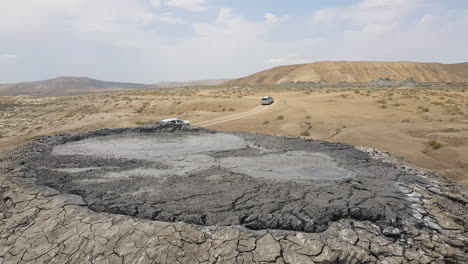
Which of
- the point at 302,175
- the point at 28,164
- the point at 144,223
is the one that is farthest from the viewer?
the point at 28,164

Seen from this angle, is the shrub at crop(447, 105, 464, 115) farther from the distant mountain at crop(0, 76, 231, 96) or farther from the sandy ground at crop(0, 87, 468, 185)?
the distant mountain at crop(0, 76, 231, 96)

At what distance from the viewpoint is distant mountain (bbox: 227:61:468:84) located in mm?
94938

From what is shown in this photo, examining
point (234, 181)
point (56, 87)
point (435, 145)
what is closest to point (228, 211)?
point (234, 181)

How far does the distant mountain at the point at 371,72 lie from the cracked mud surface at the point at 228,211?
3655 inches

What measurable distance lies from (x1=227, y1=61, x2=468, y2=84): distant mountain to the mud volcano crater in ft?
298

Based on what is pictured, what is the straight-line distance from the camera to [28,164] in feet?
28.1

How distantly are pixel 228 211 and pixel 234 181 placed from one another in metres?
1.55

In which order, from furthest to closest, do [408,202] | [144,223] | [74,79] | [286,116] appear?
[74,79]
[286,116]
[408,202]
[144,223]

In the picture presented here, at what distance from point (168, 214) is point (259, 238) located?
1767 mm

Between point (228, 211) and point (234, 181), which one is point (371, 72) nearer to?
point (234, 181)

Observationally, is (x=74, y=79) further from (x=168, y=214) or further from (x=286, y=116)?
(x=168, y=214)

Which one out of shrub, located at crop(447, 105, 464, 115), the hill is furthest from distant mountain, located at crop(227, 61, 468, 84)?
the hill

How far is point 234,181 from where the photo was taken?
23.0ft

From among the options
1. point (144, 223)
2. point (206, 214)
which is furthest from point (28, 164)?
point (206, 214)
